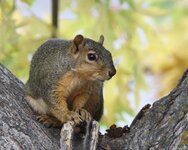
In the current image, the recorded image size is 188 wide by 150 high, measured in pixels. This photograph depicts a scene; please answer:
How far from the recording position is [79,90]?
405cm

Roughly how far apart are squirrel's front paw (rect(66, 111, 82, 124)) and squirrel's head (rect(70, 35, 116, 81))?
0.29 metres

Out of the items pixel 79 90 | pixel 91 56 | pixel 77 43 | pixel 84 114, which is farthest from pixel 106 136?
pixel 77 43

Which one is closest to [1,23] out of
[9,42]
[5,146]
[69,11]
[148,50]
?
[9,42]

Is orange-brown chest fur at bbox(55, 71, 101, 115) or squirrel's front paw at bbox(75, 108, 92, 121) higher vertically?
orange-brown chest fur at bbox(55, 71, 101, 115)

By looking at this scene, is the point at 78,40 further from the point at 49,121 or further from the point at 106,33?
the point at 106,33

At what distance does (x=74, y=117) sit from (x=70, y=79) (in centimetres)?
34

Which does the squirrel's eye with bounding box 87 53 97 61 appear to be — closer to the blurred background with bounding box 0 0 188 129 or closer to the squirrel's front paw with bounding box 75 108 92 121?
the squirrel's front paw with bounding box 75 108 92 121

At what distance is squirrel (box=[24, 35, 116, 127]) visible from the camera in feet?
12.9

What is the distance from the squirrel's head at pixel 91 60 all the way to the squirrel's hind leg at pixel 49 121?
0.39m

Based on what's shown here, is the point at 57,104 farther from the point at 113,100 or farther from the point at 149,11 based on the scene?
the point at 149,11

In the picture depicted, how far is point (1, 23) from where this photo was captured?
4883mm

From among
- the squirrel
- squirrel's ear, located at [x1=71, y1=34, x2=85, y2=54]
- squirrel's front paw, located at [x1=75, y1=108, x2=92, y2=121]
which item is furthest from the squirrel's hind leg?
squirrel's ear, located at [x1=71, y1=34, x2=85, y2=54]

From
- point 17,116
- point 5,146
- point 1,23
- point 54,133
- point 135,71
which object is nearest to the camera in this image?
point 5,146

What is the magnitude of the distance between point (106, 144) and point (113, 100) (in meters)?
2.38
